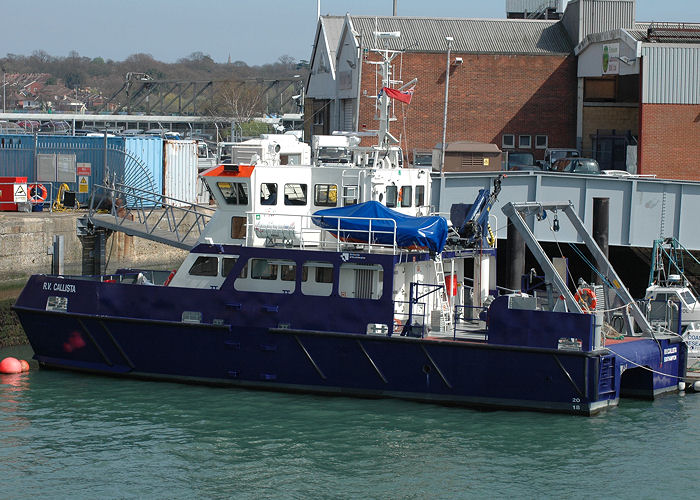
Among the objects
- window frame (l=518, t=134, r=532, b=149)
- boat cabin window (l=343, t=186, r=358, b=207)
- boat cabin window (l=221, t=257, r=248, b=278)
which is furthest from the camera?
window frame (l=518, t=134, r=532, b=149)

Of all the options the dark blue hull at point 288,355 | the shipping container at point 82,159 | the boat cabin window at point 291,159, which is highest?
the shipping container at point 82,159

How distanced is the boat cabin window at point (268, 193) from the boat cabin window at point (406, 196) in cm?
259

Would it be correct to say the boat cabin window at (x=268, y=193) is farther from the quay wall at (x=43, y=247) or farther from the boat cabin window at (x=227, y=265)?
the quay wall at (x=43, y=247)

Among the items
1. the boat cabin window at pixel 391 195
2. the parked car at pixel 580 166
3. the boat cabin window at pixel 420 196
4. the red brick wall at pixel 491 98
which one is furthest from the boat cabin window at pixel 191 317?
the red brick wall at pixel 491 98

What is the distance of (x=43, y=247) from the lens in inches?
1083

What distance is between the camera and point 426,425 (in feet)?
56.6

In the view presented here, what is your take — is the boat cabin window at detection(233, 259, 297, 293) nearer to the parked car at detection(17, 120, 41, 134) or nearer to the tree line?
the parked car at detection(17, 120, 41, 134)

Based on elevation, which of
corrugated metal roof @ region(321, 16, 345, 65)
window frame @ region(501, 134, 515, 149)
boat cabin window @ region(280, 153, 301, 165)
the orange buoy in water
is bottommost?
the orange buoy in water

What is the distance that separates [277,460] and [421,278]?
560 cm

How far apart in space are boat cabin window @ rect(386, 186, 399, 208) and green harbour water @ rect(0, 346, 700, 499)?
4.14 metres

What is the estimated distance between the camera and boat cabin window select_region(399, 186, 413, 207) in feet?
66.9

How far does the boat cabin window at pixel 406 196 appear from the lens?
66.9ft

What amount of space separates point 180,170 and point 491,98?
49.9 feet

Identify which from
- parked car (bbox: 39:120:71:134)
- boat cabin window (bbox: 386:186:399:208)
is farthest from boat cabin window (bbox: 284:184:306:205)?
parked car (bbox: 39:120:71:134)
